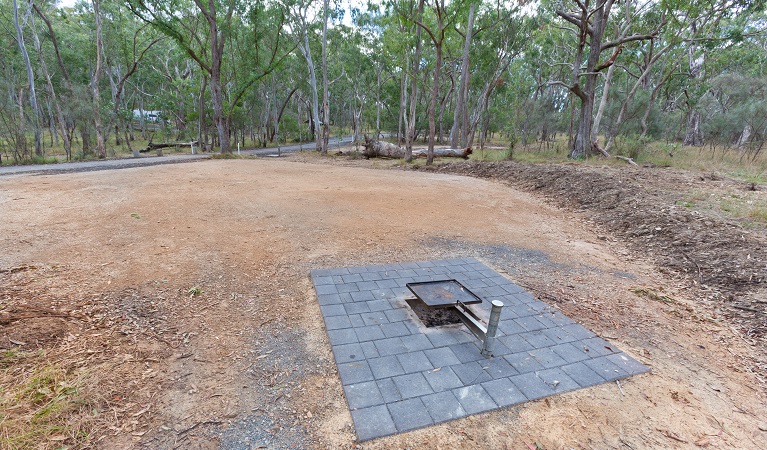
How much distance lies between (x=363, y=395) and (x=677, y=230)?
5265 mm

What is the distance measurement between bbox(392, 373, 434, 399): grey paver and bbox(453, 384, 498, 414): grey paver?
18 cm

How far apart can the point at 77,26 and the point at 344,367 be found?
32.9 meters

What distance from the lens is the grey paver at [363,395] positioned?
6.48ft

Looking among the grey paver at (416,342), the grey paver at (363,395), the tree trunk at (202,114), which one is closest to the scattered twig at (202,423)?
the grey paver at (363,395)

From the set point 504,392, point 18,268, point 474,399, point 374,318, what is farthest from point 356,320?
point 18,268

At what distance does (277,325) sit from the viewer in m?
2.74

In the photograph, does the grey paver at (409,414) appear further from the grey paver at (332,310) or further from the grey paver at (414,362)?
the grey paver at (332,310)

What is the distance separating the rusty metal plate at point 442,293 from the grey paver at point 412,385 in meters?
0.70

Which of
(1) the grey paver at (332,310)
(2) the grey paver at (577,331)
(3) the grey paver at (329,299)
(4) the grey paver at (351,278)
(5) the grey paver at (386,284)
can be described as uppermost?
(4) the grey paver at (351,278)

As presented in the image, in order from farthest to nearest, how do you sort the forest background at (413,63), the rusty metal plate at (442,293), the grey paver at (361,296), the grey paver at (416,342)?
1. the forest background at (413,63)
2. the grey paver at (361,296)
3. the rusty metal plate at (442,293)
4. the grey paver at (416,342)

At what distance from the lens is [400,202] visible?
712cm

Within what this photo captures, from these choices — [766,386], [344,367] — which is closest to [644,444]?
[766,386]

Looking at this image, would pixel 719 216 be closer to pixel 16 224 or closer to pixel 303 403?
pixel 303 403

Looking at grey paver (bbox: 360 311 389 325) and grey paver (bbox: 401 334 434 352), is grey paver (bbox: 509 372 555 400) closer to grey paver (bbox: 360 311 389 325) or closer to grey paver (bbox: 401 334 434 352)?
grey paver (bbox: 401 334 434 352)
